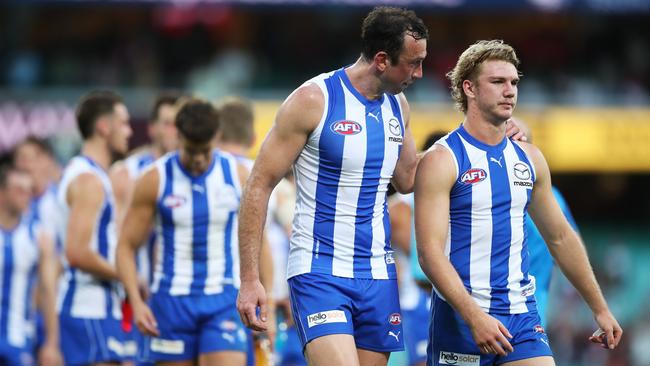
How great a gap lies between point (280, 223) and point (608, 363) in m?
13.2

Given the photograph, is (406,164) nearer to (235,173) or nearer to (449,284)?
(449,284)

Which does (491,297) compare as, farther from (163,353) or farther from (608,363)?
(608,363)

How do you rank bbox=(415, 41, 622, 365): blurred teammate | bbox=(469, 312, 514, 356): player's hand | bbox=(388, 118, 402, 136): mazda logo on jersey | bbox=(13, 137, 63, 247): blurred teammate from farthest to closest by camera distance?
bbox=(13, 137, 63, 247): blurred teammate < bbox=(388, 118, 402, 136): mazda logo on jersey < bbox=(415, 41, 622, 365): blurred teammate < bbox=(469, 312, 514, 356): player's hand

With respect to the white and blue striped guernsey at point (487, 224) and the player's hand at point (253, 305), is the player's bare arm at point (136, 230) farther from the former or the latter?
the white and blue striped guernsey at point (487, 224)

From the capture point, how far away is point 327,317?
6.55 m

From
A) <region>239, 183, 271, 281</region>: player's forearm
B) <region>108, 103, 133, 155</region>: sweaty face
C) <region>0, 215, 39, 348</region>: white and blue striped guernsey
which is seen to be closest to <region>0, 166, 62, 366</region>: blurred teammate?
<region>0, 215, 39, 348</region>: white and blue striped guernsey

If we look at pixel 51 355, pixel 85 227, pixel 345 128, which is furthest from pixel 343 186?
pixel 51 355

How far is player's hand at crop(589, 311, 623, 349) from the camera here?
6.87 m

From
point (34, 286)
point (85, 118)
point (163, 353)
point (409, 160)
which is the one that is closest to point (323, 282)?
point (409, 160)

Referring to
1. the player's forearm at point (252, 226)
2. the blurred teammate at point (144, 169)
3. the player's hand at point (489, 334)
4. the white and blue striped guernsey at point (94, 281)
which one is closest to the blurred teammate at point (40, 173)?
the blurred teammate at point (144, 169)

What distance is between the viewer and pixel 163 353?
845 cm

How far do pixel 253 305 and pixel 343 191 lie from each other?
0.78m

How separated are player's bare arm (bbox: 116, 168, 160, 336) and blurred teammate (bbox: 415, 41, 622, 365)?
2.39 meters

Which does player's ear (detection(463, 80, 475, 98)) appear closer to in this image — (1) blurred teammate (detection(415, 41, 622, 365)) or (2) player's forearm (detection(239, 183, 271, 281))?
(1) blurred teammate (detection(415, 41, 622, 365))
